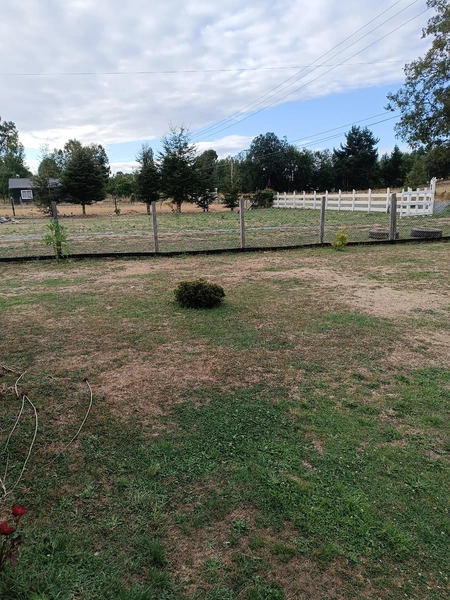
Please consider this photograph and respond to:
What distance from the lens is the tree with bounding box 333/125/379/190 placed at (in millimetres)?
44156

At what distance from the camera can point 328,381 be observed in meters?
3.18

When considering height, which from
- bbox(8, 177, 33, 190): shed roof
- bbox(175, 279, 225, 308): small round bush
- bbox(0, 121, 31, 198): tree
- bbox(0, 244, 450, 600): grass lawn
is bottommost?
bbox(0, 244, 450, 600): grass lawn

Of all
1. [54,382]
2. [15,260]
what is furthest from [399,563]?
[15,260]

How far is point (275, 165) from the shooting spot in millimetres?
44781

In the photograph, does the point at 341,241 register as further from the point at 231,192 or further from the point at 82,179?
the point at 82,179

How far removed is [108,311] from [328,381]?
3132 millimetres

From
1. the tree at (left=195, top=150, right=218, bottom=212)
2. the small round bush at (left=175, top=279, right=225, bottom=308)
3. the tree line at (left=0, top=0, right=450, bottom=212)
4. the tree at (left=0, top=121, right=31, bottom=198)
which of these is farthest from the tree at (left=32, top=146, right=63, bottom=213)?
the small round bush at (left=175, top=279, right=225, bottom=308)

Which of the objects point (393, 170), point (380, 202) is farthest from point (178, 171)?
point (393, 170)

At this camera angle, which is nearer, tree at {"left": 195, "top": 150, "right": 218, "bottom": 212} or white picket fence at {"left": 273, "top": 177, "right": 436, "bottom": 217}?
white picket fence at {"left": 273, "top": 177, "right": 436, "bottom": 217}

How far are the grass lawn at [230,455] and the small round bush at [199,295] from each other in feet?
0.96

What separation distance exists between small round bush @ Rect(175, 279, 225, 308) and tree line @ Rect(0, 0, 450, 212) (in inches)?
992

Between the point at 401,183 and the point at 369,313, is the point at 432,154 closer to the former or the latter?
the point at 401,183

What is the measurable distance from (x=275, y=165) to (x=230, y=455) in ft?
150

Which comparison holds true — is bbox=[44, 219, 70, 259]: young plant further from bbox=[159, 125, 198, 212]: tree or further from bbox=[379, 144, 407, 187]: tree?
bbox=[379, 144, 407, 187]: tree
